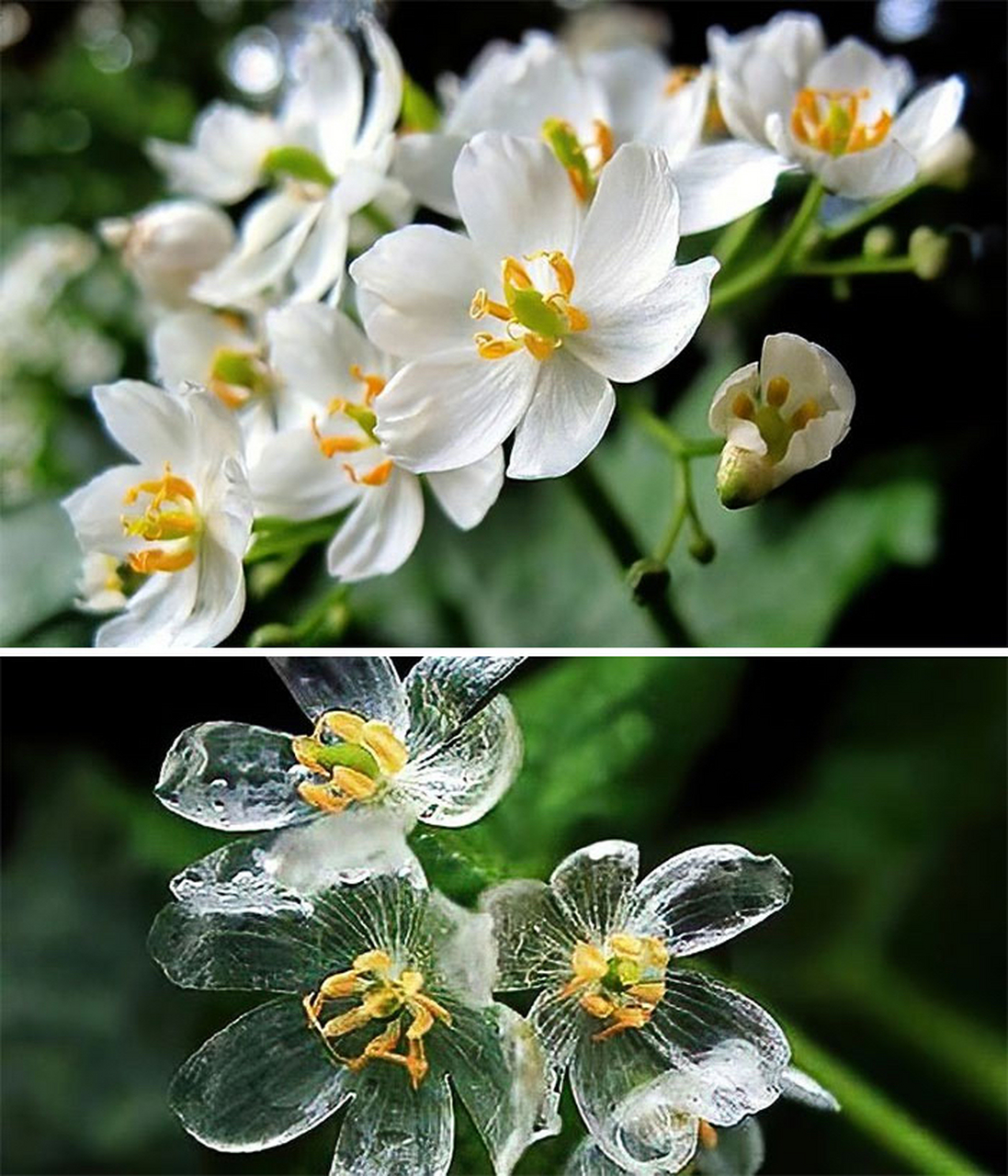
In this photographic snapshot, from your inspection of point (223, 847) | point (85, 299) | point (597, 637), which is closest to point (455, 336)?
point (223, 847)

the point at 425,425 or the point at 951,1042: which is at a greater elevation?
the point at 425,425

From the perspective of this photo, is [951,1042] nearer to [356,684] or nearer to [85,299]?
[356,684]

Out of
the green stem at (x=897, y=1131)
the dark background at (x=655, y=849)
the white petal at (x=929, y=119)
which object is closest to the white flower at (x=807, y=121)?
the white petal at (x=929, y=119)

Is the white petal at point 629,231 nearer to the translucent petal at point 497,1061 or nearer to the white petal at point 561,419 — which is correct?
the white petal at point 561,419

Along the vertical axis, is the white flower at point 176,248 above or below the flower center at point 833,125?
above

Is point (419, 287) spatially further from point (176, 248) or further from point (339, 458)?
point (176, 248)

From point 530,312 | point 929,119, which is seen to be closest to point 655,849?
point 530,312

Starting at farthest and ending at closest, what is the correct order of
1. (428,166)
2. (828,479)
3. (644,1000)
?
1. (828,479)
2. (428,166)
3. (644,1000)
